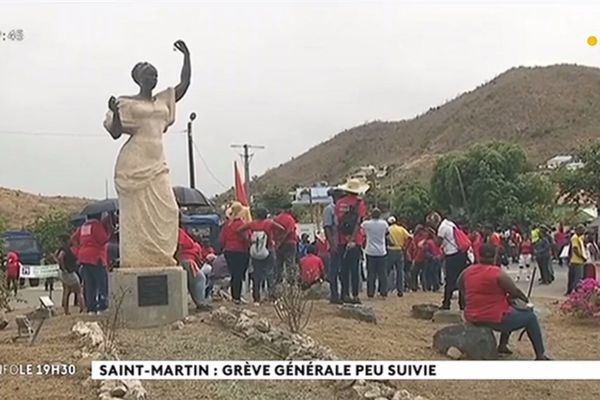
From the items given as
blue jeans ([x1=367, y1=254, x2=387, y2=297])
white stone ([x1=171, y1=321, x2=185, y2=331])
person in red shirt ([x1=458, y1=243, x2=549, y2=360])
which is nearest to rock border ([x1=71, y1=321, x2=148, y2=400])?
white stone ([x1=171, y1=321, x2=185, y2=331])

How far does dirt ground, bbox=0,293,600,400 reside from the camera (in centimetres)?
457

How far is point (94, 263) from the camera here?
780 centimetres

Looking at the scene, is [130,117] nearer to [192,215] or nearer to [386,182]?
[192,215]

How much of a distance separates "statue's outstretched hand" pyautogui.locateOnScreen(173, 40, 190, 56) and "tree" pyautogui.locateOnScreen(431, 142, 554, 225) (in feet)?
25.9

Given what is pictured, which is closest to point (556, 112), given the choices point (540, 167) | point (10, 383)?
point (540, 167)

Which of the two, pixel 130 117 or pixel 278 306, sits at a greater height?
pixel 130 117

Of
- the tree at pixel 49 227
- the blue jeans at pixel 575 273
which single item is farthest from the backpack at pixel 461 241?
the tree at pixel 49 227

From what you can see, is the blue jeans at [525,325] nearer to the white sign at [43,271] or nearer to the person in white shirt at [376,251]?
the person in white shirt at [376,251]

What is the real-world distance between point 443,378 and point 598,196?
14.4 m

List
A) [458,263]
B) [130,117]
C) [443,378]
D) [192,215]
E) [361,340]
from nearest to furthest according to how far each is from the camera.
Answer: [443,378], [361,340], [130,117], [458,263], [192,215]

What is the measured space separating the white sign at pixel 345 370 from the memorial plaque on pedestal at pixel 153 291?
1.80m

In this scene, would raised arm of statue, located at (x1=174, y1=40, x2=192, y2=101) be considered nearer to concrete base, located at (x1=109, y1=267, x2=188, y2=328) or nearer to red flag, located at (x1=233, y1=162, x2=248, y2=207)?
concrete base, located at (x1=109, y1=267, x2=188, y2=328)

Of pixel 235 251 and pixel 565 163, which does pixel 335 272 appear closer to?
pixel 235 251

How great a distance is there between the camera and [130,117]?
6.80 meters
